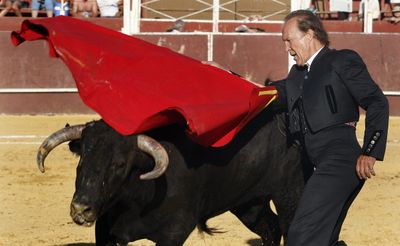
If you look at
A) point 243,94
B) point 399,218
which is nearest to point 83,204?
point 243,94

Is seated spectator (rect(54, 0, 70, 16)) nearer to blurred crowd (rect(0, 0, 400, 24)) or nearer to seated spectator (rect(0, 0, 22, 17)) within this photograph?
blurred crowd (rect(0, 0, 400, 24))

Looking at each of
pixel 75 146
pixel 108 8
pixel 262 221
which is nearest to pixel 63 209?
pixel 262 221

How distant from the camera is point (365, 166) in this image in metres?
4.54

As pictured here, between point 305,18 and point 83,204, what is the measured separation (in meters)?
1.35

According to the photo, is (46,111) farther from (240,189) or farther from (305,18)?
(305,18)

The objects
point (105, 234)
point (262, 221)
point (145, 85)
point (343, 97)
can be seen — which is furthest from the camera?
point (262, 221)

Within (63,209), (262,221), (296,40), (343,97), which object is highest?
(296,40)

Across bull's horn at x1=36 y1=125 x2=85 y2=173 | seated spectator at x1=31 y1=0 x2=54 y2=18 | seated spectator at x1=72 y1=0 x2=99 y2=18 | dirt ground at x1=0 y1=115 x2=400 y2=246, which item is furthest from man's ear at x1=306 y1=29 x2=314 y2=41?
seated spectator at x1=72 y1=0 x2=99 y2=18

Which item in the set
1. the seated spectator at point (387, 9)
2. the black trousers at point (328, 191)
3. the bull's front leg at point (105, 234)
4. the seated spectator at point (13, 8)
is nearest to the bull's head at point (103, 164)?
the bull's front leg at point (105, 234)

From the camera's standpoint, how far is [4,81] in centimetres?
1448

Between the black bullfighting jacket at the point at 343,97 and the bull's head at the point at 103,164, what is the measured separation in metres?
0.76

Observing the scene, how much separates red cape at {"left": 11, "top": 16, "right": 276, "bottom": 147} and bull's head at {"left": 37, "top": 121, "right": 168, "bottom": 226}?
7cm

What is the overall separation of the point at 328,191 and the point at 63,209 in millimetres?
3758

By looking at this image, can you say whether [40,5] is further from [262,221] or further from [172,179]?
[172,179]
